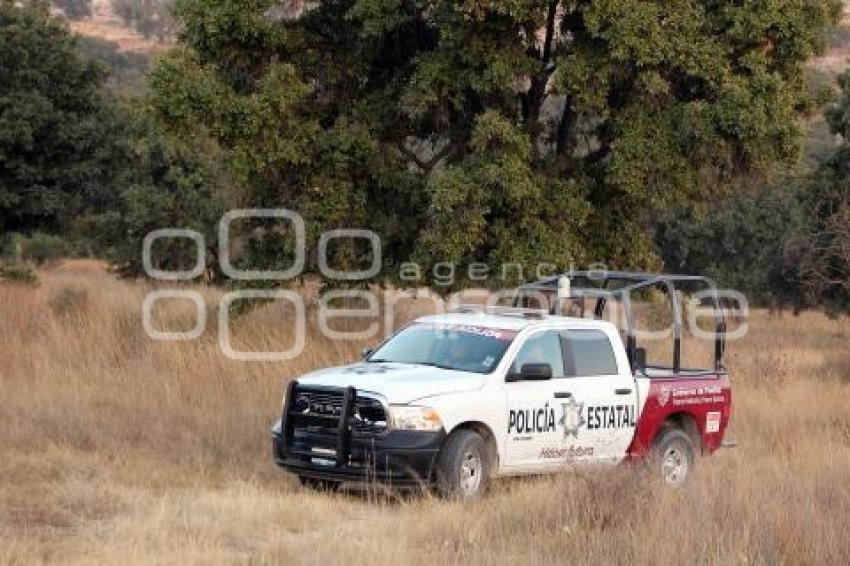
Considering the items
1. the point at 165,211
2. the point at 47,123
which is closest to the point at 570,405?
the point at 47,123

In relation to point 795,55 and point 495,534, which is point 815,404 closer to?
point 795,55

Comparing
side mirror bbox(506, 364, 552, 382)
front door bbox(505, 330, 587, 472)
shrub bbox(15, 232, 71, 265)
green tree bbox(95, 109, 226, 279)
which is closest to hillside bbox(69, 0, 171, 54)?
shrub bbox(15, 232, 71, 265)

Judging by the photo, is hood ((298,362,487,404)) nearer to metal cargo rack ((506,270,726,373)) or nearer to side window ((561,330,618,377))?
side window ((561,330,618,377))

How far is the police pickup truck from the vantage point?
12.0 m

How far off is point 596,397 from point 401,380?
2.21 meters

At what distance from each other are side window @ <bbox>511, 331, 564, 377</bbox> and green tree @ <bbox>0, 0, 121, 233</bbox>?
53.3ft

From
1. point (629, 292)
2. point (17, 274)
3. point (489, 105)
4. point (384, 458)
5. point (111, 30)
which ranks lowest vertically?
point (384, 458)

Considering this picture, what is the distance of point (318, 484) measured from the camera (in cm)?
1297

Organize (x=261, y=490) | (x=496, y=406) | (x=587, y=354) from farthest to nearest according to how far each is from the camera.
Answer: (x=587, y=354) → (x=496, y=406) → (x=261, y=490)

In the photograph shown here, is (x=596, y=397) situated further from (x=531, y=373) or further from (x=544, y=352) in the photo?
(x=531, y=373)

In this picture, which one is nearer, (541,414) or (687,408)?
(541,414)

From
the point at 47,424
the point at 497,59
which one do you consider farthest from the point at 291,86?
the point at 47,424

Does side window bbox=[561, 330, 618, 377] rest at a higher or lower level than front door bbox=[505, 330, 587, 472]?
higher

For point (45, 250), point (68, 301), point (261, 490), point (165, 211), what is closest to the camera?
point (261, 490)
